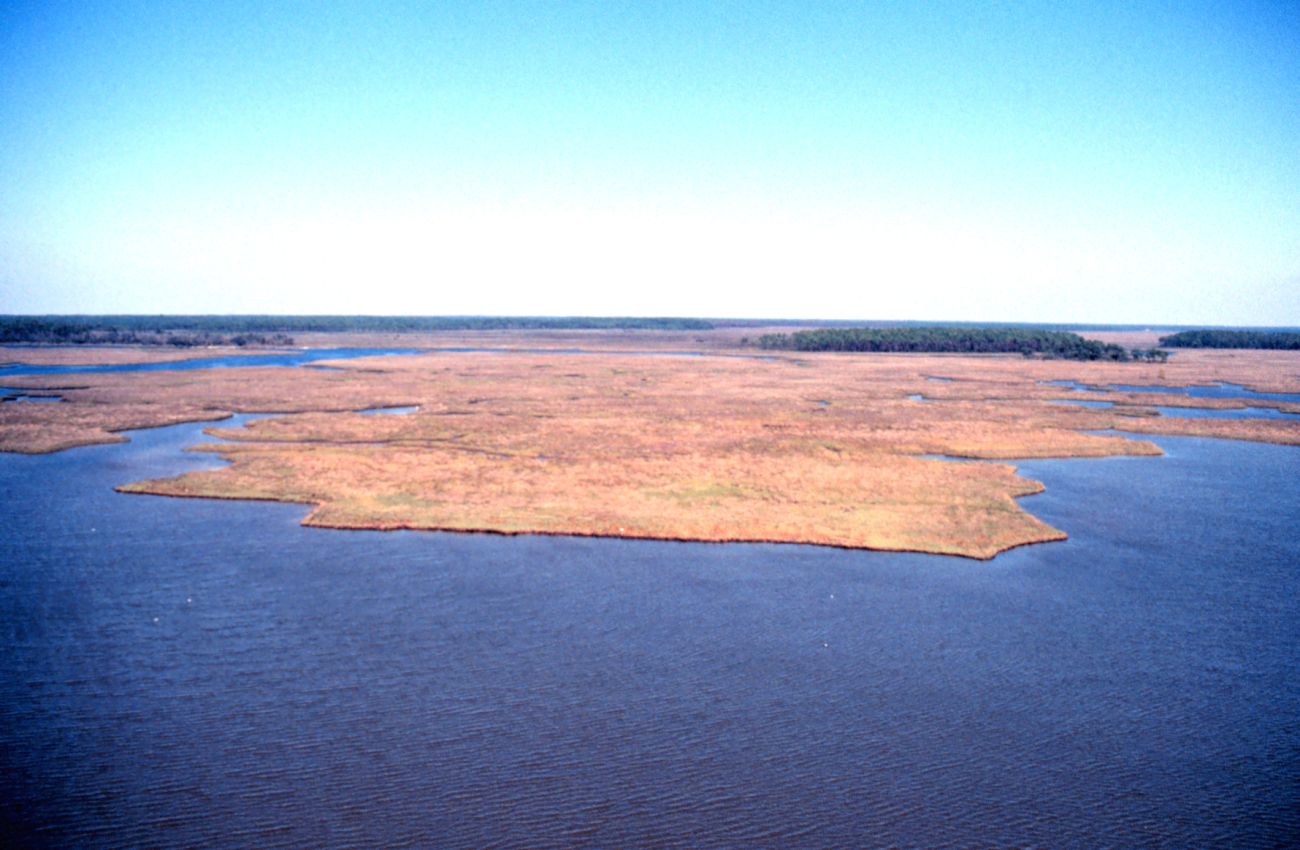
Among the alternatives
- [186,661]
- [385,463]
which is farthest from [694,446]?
[186,661]

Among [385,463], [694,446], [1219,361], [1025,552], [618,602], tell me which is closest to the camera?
[618,602]

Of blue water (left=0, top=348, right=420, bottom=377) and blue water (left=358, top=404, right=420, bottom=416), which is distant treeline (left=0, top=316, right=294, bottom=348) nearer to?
blue water (left=0, top=348, right=420, bottom=377)

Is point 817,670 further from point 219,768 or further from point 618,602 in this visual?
point 219,768

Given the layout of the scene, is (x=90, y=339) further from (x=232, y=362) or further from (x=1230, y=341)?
(x=1230, y=341)

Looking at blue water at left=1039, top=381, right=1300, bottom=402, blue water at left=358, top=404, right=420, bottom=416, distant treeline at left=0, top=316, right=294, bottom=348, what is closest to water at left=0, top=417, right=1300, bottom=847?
blue water at left=358, top=404, right=420, bottom=416

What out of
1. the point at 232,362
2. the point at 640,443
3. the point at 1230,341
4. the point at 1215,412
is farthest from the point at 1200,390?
the point at 1230,341

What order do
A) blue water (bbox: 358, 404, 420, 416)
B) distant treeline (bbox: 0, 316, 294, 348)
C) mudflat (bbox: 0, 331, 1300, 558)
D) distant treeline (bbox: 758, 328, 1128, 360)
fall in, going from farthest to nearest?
A: distant treeline (bbox: 758, 328, 1128, 360)
distant treeline (bbox: 0, 316, 294, 348)
blue water (bbox: 358, 404, 420, 416)
mudflat (bbox: 0, 331, 1300, 558)

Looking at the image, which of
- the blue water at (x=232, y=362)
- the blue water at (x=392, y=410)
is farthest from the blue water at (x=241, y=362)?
the blue water at (x=392, y=410)
